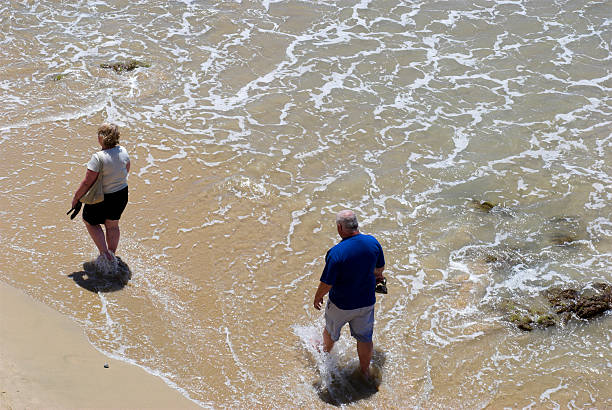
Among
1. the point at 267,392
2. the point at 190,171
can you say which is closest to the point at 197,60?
the point at 190,171

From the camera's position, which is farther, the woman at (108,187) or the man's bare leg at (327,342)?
the woman at (108,187)

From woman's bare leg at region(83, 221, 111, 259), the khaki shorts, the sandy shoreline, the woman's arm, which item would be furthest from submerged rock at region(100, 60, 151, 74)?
the khaki shorts

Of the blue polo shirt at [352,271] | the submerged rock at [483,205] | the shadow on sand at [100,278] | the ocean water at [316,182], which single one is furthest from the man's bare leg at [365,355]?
the submerged rock at [483,205]

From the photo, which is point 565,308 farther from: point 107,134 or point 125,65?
point 125,65

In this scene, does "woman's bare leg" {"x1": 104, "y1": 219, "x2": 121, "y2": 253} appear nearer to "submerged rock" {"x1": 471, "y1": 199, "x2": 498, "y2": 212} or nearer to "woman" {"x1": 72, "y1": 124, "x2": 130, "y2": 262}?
"woman" {"x1": 72, "y1": 124, "x2": 130, "y2": 262}

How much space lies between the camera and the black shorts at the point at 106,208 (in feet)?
23.8

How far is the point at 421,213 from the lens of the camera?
9.09 metres

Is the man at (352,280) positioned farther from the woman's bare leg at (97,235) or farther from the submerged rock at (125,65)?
the submerged rock at (125,65)

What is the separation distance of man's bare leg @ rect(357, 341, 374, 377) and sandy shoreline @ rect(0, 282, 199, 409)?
67.5 inches

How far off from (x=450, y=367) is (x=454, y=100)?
6.92 meters

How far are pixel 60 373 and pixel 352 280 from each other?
2820 mm

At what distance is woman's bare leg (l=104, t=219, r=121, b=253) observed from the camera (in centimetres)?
742

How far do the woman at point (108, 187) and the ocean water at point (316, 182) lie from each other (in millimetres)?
482

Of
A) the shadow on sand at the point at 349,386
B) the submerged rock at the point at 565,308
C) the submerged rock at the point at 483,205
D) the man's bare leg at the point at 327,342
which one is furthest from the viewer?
the submerged rock at the point at 483,205
